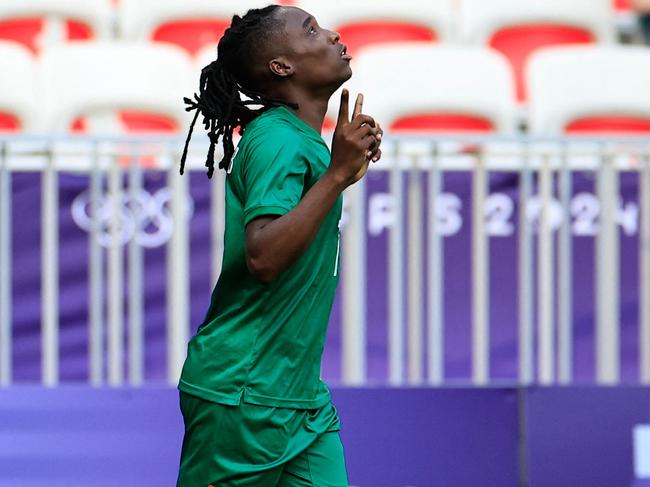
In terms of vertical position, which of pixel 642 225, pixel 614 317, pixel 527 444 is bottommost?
pixel 527 444

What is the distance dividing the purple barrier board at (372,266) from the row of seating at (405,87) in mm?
1284

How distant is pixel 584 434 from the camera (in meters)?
4.95

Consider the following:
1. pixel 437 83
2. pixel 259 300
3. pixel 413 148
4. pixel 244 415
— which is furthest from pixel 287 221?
pixel 437 83

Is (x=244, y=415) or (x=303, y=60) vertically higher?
(x=303, y=60)

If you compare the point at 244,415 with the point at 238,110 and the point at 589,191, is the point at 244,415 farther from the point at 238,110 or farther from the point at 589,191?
the point at 589,191

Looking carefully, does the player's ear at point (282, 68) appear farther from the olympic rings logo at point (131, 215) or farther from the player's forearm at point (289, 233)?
the olympic rings logo at point (131, 215)

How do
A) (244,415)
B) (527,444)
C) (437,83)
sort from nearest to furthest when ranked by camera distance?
(244,415), (527,444), (437,83)

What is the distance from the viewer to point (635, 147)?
16.6 ft

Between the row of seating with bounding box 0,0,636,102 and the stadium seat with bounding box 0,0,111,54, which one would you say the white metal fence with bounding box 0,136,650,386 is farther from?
the stadium seat with bounding box 0,0,111,54

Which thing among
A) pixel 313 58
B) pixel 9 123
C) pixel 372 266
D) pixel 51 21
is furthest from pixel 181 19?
pixel 313 58

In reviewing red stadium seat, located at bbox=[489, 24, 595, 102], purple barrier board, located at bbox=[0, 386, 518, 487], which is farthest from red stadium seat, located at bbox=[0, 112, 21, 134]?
red stadium seat, located at bbox=[489, 24, 595, 102]

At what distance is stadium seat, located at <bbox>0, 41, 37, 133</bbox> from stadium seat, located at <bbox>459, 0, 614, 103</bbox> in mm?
2355

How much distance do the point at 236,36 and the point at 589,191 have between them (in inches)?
97.4

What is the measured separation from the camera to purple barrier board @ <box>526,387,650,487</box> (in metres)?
4.92
